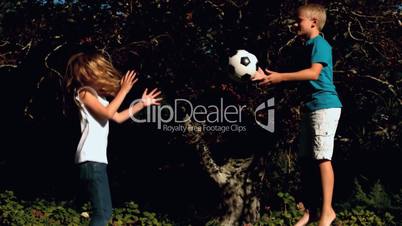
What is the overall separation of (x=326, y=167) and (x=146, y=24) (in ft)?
14.3

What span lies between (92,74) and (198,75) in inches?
179

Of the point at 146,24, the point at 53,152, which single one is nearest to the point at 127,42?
the point at 146,24

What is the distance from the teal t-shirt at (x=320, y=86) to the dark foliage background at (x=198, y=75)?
101 inches

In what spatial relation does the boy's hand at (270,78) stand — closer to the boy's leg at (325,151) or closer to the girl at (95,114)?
the boy's leg at (325,151)

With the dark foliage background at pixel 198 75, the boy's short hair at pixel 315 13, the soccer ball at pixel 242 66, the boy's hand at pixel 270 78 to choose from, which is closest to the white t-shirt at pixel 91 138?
the boy's hand at pixel 270 78

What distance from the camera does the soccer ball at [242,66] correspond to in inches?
260

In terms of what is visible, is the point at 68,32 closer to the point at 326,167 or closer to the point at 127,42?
the point at 127,42

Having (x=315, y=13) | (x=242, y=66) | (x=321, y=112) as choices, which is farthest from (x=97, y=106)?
(x=242, y=66)

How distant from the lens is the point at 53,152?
12844 millimetres

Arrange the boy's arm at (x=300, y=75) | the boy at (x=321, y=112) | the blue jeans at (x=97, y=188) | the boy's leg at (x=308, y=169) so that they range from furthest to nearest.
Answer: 1. the boy's leg at (x=308, y=169)
2. the boy at (x=321, y=112)
3. the boy's arm at (x=300, y=75)
4. the blue jeans at (x=97, y=188)

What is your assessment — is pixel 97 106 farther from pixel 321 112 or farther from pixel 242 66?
pixel 242 66

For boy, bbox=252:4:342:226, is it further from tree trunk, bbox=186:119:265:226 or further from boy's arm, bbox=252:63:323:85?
tree trunk, bbox=186:119:265:226

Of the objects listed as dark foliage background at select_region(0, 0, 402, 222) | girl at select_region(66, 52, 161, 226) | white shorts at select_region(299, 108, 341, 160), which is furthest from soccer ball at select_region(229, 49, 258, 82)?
girl at select_region(66, 52, 161, 226)

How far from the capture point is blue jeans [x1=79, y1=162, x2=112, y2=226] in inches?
183
